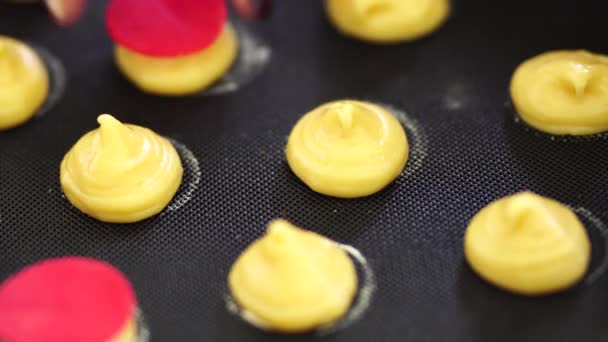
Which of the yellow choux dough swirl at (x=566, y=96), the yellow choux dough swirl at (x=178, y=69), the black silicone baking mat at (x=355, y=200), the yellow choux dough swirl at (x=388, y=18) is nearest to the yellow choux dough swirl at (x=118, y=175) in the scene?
the black silicone baking mat at (x=355, y=200)

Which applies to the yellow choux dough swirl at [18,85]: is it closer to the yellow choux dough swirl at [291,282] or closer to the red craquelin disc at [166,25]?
the red craquelin disc at [166,25]

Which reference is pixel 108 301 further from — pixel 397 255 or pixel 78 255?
pixel 397 255

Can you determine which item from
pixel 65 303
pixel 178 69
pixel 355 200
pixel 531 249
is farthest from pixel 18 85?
pixel 531 249

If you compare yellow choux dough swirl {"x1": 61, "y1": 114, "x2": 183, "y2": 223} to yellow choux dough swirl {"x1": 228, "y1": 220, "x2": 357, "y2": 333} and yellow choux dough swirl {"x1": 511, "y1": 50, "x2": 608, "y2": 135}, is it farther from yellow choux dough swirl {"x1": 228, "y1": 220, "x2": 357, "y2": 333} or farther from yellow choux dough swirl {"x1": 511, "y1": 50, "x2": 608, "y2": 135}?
yellow choux dough swirl {"x1": 511, "y1": 50, "x2": 608, "y2": 135}

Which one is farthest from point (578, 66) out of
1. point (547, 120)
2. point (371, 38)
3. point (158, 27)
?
point (158, 27)

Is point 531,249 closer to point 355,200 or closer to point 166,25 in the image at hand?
point 355,200
